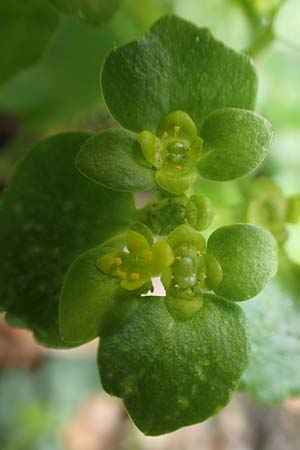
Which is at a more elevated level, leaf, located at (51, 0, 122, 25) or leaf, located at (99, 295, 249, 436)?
leaf, located at (51, 0, 122, 25)

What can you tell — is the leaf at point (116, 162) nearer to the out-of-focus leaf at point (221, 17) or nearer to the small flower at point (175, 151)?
the small flower at point (175, 151)

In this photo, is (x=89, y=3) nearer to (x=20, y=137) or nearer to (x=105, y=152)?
(x=105, y=152)

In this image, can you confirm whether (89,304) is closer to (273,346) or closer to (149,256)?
(149,256)

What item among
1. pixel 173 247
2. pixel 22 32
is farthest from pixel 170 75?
pixel 22 32

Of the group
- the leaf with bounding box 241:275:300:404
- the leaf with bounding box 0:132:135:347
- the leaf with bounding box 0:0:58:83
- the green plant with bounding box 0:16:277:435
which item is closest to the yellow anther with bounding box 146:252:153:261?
the green plant with bounding box 0:16:277:435

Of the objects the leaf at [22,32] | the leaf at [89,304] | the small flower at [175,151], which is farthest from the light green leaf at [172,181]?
the leaf at [22,32]

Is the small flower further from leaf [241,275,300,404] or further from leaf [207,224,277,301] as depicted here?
leaf [241,275,300,404]
